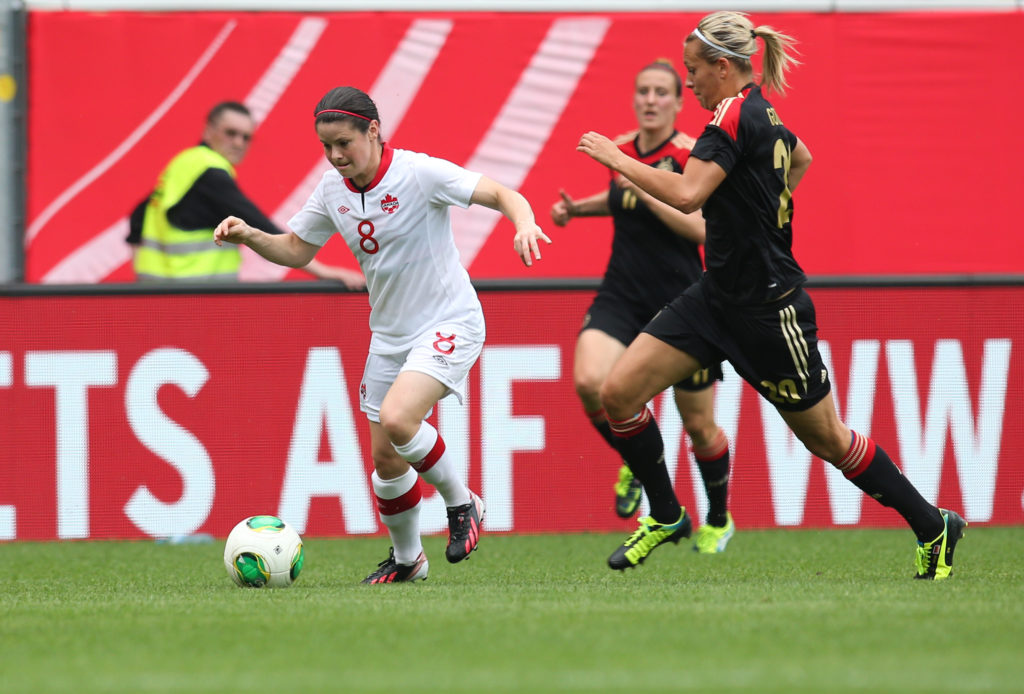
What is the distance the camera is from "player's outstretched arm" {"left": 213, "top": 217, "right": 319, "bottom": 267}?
5887mm

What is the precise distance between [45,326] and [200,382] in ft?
2.99

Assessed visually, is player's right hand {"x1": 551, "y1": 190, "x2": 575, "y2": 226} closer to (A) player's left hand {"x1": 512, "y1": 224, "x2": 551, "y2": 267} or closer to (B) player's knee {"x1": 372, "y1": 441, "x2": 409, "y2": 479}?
(B) player's knee {"x1": 372, "y1": 441, "x2": 409, "y2": 479}

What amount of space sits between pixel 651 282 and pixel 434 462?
2.09 m

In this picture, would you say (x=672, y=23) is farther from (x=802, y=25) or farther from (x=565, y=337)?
(x=565, y=337)

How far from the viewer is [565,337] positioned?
28.1ft

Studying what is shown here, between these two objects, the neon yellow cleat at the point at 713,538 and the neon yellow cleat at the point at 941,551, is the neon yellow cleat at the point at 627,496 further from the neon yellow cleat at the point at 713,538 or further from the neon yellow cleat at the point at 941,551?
the neon yellow cleat at the point at 941,551

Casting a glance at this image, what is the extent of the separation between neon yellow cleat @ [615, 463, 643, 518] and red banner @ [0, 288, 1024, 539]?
0.40m

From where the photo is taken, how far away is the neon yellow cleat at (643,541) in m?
6.20

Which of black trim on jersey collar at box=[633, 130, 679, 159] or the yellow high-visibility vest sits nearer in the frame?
black trim on jersey collar at box=[633, 130, 679, 159]

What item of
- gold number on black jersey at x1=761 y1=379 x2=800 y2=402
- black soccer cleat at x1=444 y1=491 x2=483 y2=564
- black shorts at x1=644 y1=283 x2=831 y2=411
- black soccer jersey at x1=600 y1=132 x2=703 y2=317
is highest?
black soccer jersey at x1=600 y1=132 x2=703 y2=317

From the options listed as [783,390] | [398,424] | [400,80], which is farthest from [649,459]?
[400,80]

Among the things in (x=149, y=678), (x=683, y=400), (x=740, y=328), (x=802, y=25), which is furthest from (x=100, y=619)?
(x=802, y=25)

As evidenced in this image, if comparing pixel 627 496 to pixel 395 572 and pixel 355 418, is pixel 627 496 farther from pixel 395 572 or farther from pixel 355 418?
pixel 395 572

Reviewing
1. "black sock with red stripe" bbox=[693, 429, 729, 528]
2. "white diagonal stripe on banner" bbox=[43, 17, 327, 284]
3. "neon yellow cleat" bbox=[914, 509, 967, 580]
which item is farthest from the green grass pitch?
"white diagonal stripe on banner" bbox=[43, 17, 327, 284]
